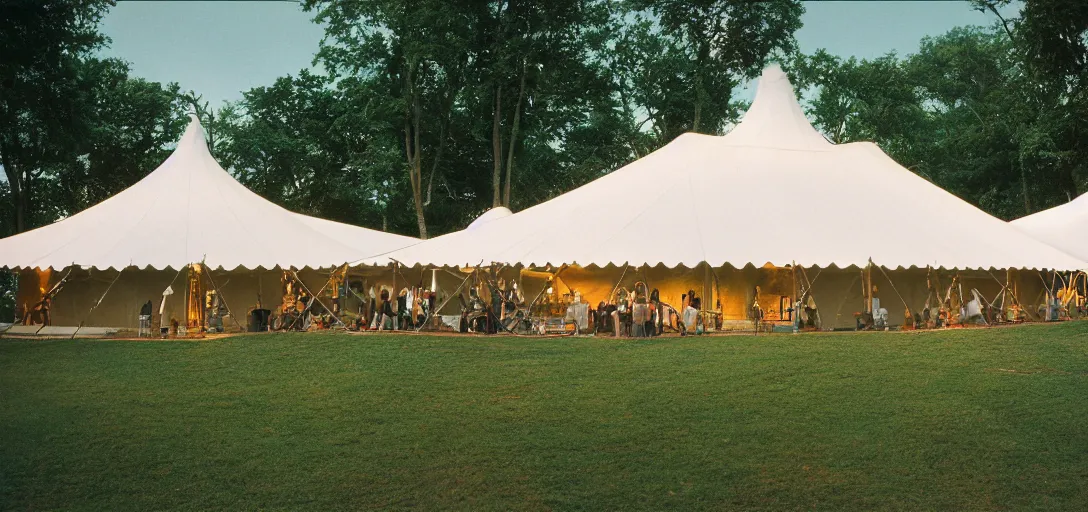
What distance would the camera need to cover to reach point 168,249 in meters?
21.7

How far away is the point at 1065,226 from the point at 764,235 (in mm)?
12245

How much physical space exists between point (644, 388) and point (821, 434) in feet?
9.37

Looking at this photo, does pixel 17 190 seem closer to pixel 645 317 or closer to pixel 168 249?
pixel 168 249

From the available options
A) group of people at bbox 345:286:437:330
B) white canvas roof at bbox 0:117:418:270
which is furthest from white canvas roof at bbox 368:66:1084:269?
white canvas roof at bbox 0:117:418:270

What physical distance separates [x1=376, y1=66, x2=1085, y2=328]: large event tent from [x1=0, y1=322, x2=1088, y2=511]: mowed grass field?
374cm

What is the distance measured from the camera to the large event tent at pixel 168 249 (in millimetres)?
21594

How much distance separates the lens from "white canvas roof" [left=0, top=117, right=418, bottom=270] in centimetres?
2152

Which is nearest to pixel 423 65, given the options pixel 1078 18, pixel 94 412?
pixel 1078 18

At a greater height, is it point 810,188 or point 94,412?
point 810,188

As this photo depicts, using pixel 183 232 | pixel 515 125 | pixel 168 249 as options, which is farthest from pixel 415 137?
pixel 168 249

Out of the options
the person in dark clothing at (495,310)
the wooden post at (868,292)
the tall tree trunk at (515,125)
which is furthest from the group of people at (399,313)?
the tall tree trunk at (515,125)

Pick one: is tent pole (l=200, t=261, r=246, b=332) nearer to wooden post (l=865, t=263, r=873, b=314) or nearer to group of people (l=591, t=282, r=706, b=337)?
group of people (l=591, t=282, r=706, b=337)

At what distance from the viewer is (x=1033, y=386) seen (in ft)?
40.8

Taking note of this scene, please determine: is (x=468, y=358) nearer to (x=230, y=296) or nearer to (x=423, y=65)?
(x=230, y=296)
